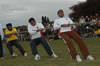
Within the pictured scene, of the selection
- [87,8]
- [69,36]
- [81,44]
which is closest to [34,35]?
[69,36]

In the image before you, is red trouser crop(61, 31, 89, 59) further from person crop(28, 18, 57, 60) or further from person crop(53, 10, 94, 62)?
person crop(28, 18, 57, 60)

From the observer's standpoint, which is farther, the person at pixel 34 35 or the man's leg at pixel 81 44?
the person at pixel 34 35

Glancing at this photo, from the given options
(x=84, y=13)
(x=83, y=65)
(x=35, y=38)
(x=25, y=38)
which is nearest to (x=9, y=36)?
(x=35, y=38)

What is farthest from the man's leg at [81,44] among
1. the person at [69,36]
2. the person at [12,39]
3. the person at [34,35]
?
the person at [12,39]

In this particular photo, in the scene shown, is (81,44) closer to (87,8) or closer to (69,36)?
(69,36)

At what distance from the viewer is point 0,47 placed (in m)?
11.4

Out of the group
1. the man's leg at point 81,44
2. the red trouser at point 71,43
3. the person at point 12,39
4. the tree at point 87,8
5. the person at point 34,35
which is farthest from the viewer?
the tree at point 87,8

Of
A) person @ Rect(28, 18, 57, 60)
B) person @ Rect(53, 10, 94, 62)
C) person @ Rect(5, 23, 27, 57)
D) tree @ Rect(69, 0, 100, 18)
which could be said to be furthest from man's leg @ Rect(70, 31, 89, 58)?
tree @ Rect(69, 0, 100, 18)

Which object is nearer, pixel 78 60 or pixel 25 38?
pixel 78 60

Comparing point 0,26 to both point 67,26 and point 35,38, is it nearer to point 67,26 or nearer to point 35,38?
point 35,38

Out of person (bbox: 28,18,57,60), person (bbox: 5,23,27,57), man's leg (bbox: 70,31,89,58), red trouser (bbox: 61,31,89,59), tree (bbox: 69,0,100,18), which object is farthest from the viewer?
tree (bbox: 69,0,100,18)

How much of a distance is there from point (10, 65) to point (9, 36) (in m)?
3.92

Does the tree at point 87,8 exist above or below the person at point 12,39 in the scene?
above

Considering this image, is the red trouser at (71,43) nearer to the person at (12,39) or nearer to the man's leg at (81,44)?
the man's leg at (81,44)
